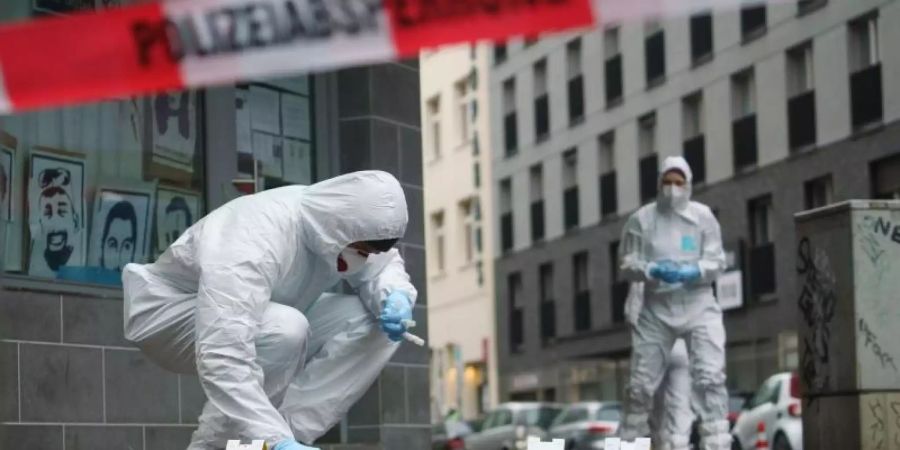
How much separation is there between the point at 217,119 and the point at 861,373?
5.39 metres

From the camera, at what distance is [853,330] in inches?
596

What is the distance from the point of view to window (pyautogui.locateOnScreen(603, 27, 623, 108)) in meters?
51.4

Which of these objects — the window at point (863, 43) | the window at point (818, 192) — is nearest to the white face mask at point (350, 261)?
the window at point (863, 43)

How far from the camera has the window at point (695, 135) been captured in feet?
152

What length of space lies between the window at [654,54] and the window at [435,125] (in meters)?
17.1

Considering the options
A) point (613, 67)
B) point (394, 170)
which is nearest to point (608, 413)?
point (394, 170)

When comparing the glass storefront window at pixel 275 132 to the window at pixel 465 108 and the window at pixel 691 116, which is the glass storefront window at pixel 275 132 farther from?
the window at pixel 465 108

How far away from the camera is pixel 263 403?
6977 millimetres

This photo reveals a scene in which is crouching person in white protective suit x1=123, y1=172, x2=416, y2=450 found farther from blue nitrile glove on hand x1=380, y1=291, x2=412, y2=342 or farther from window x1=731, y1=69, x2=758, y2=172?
window x1=731, y1=69, x2=758, y2=172

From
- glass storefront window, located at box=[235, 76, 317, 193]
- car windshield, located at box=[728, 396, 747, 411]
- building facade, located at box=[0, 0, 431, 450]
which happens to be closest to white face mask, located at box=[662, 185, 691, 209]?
building facade, located at box=[0, 0, 431, 450]

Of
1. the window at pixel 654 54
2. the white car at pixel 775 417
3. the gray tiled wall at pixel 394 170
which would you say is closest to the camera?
the gray tiled wall at pixel 394 170

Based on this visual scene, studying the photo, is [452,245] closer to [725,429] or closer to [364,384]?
[725,429]

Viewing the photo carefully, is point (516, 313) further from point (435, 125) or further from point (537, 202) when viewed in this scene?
point (435, 125)

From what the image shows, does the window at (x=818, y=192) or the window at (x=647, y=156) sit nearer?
the window at (x=818, y=192)
